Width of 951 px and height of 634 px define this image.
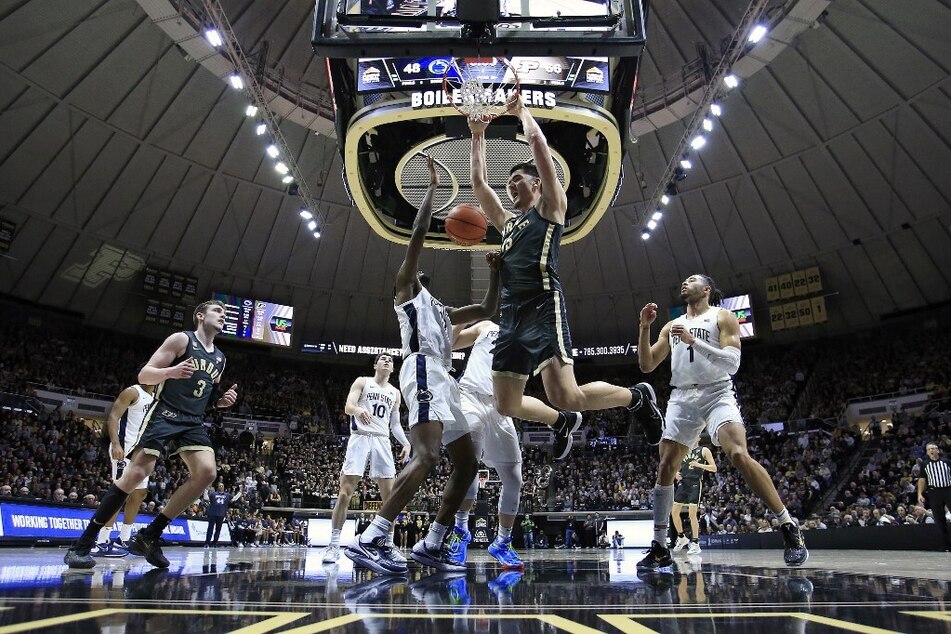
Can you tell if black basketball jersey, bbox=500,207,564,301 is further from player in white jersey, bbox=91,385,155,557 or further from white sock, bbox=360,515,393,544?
player in white jersey, bbox=91,385,155,557

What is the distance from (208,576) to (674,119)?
18.3m

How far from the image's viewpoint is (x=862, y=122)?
787 inches

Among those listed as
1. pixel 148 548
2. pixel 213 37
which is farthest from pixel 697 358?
pixel 213 37

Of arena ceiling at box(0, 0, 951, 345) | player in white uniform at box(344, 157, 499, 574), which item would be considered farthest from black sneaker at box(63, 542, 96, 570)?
arena ceiling at box(0, 0, 951, 345)

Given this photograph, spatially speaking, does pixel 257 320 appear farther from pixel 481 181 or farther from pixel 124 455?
pixel 481 181

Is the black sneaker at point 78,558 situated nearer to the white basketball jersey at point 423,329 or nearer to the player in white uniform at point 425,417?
the player in white uniform at point 425,417

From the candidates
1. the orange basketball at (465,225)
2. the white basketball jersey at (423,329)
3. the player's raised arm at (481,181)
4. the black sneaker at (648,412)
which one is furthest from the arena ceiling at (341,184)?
the black sneaker at (648,412)

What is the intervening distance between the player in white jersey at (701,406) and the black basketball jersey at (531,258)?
1.06m

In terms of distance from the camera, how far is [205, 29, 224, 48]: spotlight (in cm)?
1470

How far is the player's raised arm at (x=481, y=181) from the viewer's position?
497cm

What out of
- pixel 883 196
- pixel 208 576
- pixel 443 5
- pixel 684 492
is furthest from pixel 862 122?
pixel 208 576

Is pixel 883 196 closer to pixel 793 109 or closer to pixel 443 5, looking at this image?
pixel 793 109

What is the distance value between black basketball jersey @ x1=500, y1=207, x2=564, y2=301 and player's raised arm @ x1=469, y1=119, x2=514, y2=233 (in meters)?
0.38

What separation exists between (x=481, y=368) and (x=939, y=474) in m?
8.93
